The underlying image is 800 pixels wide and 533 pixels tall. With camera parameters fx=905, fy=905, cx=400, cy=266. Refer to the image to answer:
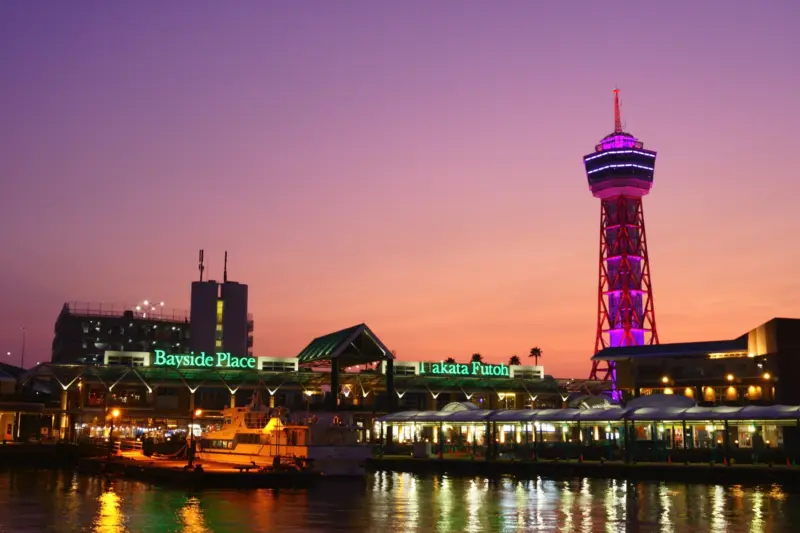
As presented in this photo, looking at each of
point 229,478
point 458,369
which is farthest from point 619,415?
point 458,369

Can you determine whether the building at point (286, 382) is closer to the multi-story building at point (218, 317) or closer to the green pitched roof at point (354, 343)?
the green pitched roof at point (354, 343)

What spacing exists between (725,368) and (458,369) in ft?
114

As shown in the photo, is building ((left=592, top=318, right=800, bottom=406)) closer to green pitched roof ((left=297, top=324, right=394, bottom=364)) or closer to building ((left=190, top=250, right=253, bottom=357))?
green pitched roof ((left=297, top=324, right=394, bottom=364))

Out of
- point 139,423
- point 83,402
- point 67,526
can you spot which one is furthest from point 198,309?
point 67,526

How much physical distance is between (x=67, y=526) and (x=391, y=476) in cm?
3985

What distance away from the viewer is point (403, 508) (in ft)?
154

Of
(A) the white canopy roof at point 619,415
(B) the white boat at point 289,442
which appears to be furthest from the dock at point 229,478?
(A) the white canopy roof at point 619,415

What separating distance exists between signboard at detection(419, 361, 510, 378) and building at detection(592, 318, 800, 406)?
50.8 ft

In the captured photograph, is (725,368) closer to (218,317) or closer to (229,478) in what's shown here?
(229,478)

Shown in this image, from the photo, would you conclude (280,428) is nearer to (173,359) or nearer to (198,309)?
(173,359)

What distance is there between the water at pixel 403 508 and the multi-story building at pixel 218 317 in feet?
417

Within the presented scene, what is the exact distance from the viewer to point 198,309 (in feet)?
633

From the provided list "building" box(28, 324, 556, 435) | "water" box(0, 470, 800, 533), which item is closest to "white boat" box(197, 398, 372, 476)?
"water" box(0, 470, 800, 533)

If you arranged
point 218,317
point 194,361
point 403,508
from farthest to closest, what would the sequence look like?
point 218,317
point 194,361
point 403,508
